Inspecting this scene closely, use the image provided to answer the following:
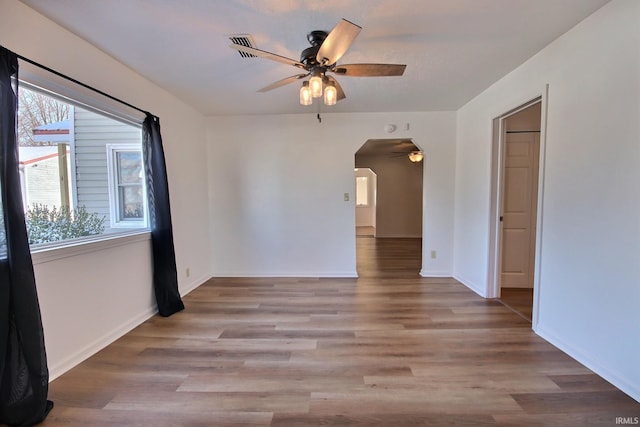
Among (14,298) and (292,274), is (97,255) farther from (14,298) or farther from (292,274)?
(292,274)

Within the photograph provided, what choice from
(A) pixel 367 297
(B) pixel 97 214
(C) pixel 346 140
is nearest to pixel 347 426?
(A) pixel 367 297

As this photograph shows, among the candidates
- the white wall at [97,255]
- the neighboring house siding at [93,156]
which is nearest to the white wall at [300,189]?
the white wall at [97,255]

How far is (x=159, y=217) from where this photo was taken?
9.01ft

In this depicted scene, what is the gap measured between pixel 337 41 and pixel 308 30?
482mm

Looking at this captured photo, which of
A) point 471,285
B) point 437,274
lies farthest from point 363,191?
point 471,285

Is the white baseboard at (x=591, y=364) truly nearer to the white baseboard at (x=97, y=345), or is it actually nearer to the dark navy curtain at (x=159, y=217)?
the dark navy curtain at (x=159, y=217)

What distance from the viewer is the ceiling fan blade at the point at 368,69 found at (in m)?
1.83

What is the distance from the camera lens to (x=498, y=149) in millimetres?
3000

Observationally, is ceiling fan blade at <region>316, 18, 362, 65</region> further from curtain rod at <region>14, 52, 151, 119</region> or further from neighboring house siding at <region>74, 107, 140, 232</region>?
neighboring house siding at <region>74, 107, 140, 232</region>

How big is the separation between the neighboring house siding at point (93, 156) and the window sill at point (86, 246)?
21 cm

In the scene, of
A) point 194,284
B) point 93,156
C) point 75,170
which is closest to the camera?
point 75,170

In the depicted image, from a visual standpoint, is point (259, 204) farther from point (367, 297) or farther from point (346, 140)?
point (367, 297)

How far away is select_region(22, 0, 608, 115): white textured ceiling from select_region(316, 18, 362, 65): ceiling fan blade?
0.27m

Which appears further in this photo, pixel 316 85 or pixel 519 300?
pixel 519 300
